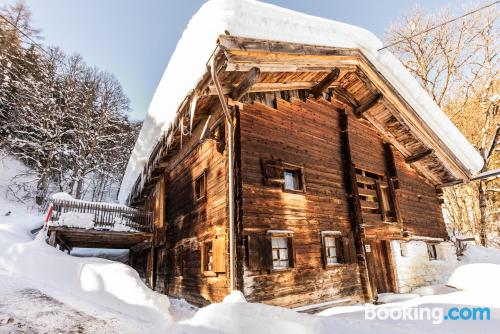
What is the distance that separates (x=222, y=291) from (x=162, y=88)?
667 centimetres

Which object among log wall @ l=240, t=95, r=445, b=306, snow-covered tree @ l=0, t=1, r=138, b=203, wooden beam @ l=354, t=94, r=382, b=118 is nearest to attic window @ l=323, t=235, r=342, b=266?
log wall @ l=240, t=95, r=445, b=306

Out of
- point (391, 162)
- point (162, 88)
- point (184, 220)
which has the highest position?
A: point (162, 88)

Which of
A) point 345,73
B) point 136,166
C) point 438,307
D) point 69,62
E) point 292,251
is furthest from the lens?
point 69,62

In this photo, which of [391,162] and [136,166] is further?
[136,166]

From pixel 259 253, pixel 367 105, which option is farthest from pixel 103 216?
pixel 367 105

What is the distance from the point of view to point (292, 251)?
788 cm

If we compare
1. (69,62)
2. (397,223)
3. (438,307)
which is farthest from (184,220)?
(69,62)

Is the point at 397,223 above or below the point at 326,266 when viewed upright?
above

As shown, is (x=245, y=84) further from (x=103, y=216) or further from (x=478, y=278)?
(x=478, y=278)

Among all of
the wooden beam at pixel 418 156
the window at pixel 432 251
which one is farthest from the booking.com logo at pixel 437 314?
the wooden beam at pixel 418 156

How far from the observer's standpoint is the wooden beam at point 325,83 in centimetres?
923

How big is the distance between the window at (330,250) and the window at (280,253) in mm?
1662

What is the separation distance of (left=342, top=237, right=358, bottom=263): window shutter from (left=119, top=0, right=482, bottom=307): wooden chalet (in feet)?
0.12

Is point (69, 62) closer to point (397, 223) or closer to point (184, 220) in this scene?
point (184, 220)
